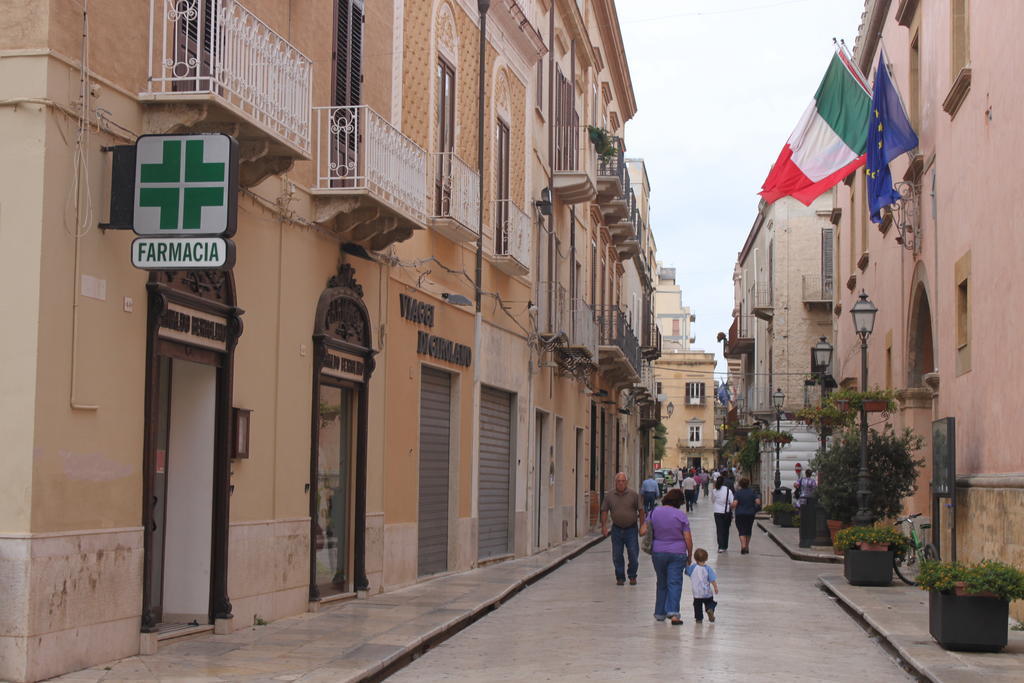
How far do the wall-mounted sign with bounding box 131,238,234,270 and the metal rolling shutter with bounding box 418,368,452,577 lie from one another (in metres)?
9.16

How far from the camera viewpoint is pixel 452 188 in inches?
763

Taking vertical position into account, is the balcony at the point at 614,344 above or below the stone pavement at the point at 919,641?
above

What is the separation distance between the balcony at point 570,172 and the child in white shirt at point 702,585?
15.5 m

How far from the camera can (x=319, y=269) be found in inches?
586

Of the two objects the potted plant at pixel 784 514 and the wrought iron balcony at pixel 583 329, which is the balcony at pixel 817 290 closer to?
the potted plant at pixel 784 514

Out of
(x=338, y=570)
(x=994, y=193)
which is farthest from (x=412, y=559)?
(x=994, y=193)

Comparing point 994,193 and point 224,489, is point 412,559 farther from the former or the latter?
point 994,193

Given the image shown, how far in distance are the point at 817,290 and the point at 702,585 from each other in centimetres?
4043

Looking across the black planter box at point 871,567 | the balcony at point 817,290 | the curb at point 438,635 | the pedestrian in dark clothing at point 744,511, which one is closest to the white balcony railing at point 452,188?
the curb at point 438,635

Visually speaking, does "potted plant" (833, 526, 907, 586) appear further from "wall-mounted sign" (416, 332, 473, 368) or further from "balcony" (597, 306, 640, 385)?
"balcony" (597, 306, 640, 385)

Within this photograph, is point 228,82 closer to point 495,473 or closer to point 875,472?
point 495,473

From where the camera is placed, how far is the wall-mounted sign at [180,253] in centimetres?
995

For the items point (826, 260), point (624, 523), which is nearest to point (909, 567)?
point (624, 523)

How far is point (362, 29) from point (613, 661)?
8488mm
